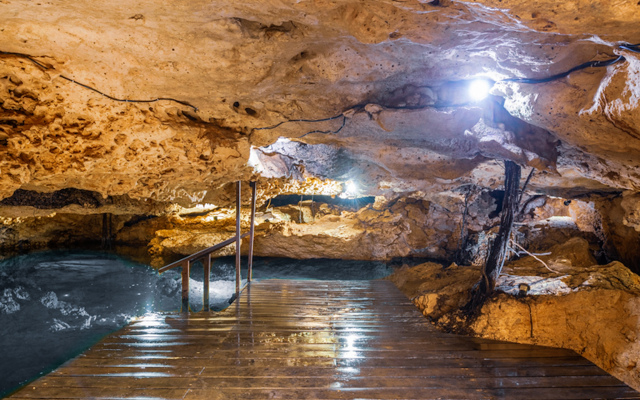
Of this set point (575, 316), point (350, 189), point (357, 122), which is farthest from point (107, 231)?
point (575, 316)

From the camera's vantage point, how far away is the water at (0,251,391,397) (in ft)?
18.3

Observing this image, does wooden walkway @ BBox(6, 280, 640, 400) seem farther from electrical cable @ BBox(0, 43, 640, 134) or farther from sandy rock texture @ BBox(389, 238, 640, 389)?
electrical cable @ BBox(0, 43, 640, 134)

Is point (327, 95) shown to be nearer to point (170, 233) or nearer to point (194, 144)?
point (194, 144)

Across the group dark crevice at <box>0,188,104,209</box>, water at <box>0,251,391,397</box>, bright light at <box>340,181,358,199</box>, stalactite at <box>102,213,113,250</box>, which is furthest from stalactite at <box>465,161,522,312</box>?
stalactite at <box>102,213,113,250</box>

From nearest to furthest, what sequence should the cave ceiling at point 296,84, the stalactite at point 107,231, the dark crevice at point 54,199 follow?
1. the cave ceiling at point 296,84
2. the dark crevice at point 54,199
3. the stalactite at point 107,231

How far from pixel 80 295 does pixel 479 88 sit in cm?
929

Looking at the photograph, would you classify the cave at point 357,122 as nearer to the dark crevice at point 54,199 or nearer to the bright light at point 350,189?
Result: the dark crevice at point 54,199

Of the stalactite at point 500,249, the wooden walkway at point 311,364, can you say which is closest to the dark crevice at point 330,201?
the stalactite at point 500,249

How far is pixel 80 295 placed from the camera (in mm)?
8336

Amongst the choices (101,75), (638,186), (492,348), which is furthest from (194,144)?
(638,186)

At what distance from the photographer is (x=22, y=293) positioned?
8.30 m

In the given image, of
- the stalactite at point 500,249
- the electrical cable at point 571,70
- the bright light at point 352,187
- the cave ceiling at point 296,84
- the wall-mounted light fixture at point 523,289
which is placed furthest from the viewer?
the bright light at point 352,187

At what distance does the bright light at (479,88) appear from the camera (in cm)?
373

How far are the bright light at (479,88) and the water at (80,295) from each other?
20.9ft
